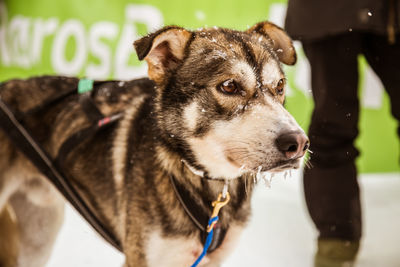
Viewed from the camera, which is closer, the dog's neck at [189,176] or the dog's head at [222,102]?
the dog's head at [222,102]

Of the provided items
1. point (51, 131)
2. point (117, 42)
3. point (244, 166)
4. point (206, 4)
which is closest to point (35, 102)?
point (51, 131)

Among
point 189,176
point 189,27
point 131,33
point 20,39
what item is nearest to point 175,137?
point 189,176

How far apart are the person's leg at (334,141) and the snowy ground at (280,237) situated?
0.24 metres

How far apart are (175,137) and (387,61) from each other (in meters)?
1.29

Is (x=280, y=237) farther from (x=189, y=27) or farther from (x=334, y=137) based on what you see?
(x=189, y=27)

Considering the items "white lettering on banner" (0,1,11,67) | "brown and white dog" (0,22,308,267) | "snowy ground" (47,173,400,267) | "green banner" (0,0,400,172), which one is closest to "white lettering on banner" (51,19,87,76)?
"green banner" (0,0,400,172)

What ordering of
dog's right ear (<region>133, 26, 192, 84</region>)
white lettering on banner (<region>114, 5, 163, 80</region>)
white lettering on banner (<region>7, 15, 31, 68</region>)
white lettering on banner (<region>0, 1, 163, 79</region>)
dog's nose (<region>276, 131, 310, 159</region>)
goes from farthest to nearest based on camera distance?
white lettering on banner (<region>7, 15, 31, 68</region>), white lettering on banner (<region>0, 1, 163, 79</region>), white lettering on banner (<region>114, 5, 163, 80</region>), dog's right ear (<region>133, 26, 192, 84</region>), dog's nose (<region>276, 131, 310, 159</region>)

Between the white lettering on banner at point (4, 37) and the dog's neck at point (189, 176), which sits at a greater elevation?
the dog's neck at point (189, 176)

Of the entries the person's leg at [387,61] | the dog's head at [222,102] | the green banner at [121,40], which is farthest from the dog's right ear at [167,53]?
the green banner at [121,40]

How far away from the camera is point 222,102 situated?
1508 mm

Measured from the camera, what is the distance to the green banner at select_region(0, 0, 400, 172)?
4141mm

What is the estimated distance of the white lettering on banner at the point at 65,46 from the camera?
5.29m

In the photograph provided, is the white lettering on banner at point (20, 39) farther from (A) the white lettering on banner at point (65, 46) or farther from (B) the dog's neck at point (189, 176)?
(B) the dog's neck at point (189, 176)

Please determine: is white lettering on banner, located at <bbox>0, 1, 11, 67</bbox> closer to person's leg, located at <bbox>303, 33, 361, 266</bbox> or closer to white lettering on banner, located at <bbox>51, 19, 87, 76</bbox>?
white lettering on banner, located at <bbox>51, 19, 87, 76</bbox>
